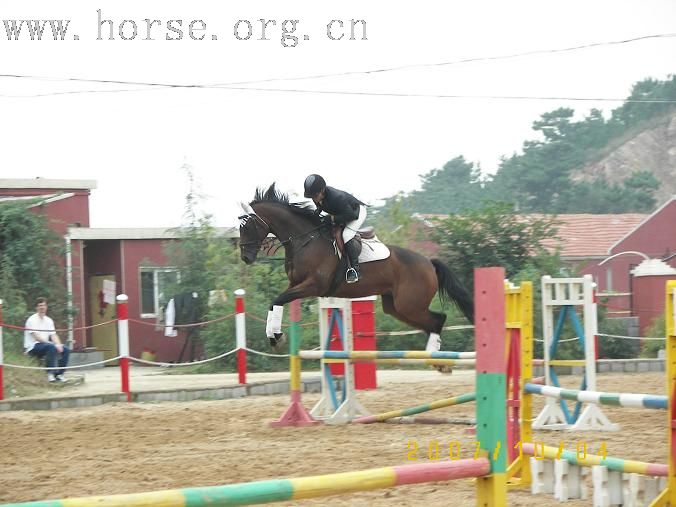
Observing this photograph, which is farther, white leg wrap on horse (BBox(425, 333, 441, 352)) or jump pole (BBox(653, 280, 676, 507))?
white leg wrap on horse (BBox(425, 333, 441, 352))

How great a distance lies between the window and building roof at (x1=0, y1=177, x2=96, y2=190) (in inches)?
84.1

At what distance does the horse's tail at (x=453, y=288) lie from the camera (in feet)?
35.6

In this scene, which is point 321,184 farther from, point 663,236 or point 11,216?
point 663,236

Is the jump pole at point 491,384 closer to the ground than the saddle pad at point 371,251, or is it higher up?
closer to the ground

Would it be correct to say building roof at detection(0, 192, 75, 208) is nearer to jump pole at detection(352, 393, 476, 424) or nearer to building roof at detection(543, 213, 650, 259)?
jump pole at detection(352, 393, 476, 424)

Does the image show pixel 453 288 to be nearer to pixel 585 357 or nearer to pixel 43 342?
pixel 585 357

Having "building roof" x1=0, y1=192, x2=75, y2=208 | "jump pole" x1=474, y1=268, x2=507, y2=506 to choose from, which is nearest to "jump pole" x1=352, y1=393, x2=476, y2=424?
"jump pole" x1=474, y1=268, x2=507, y2=506

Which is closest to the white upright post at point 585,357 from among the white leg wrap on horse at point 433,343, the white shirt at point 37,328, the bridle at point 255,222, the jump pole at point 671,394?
the white leg wrap on horse at point 433,343

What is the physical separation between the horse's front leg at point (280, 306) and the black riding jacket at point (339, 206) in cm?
69

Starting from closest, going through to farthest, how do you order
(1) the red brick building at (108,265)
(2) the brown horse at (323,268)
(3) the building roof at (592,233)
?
(2) the brown horse at (323,268), (1) the red brick building at (108,265), (3) the building roof at (592,233)

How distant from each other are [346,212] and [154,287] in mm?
12347

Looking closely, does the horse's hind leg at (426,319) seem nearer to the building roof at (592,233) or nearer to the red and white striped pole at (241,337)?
the red and white striped pole at (241,337)

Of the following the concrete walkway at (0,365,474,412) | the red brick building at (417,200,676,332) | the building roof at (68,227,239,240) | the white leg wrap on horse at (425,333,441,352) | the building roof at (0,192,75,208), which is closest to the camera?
the white leg wrap on horse at (425,333,441,352)

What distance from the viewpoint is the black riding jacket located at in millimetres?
9938
